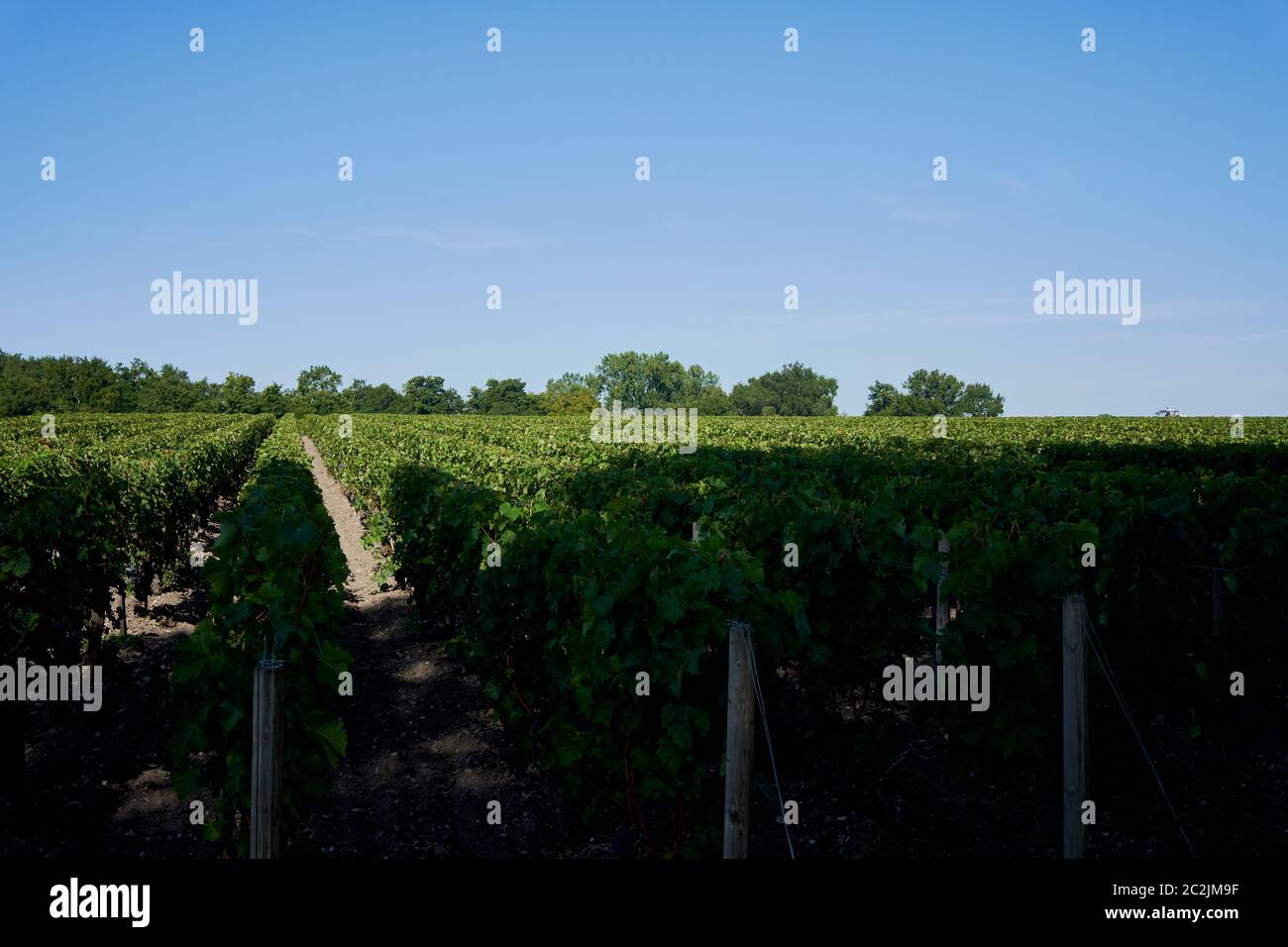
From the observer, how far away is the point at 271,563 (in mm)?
5715

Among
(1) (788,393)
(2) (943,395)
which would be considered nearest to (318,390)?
(1) (788,393)

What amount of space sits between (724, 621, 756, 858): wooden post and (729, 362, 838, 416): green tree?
12509 centimetres

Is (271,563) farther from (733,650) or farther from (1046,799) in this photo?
(1046,799)

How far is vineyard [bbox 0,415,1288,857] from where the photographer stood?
467 cm

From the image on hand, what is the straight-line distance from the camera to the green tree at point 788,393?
130 meters

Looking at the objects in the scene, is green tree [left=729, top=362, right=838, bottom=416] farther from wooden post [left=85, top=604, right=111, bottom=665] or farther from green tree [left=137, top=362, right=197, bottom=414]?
wooden post [left=85, top=604, right=111, bottom=665]

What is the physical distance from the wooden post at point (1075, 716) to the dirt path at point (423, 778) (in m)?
3.09

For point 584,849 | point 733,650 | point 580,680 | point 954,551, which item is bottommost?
point 584,849

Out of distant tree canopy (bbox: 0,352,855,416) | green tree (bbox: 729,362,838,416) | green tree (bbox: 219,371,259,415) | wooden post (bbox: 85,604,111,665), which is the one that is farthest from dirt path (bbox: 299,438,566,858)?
green tree (bbox: 729,362,838,416)

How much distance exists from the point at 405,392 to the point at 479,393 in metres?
14.3

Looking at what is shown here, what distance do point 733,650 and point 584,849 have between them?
2387 millimetres
